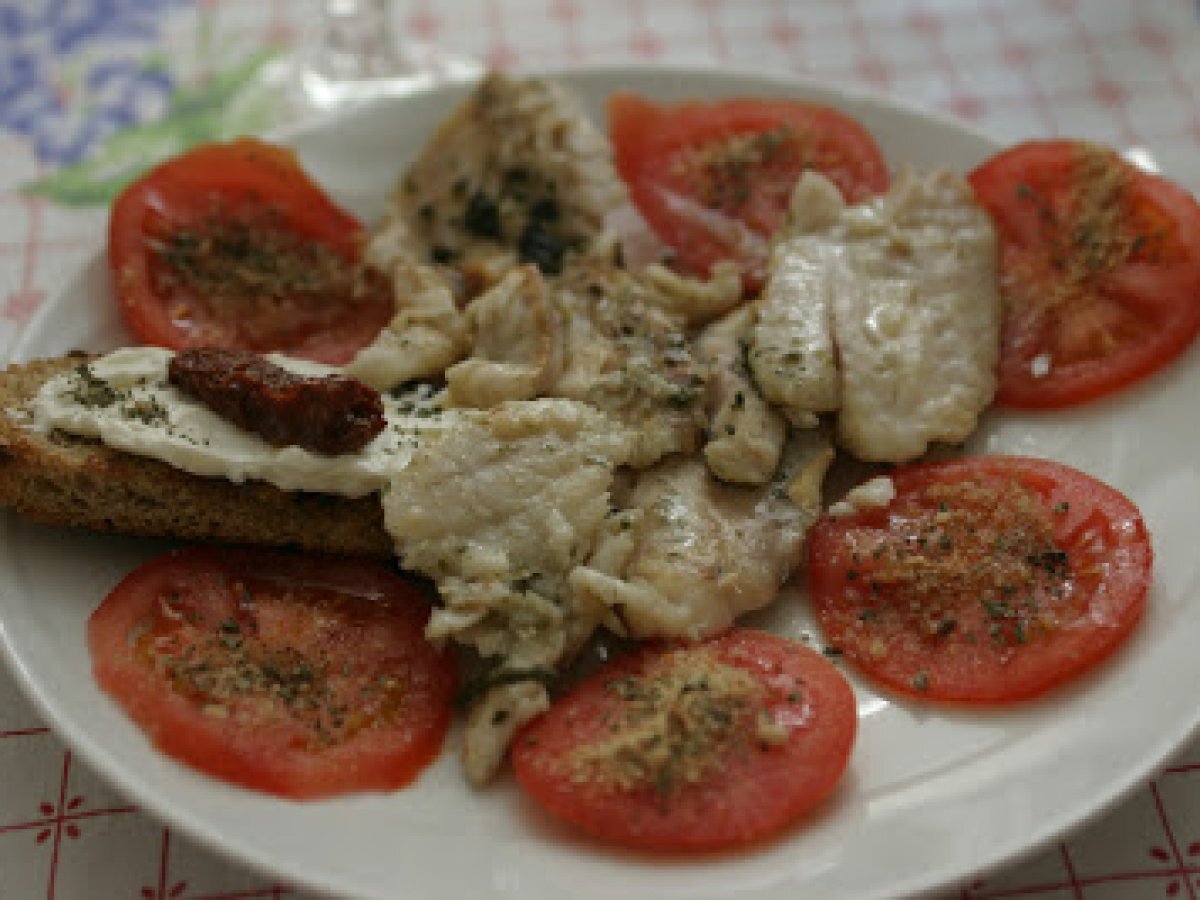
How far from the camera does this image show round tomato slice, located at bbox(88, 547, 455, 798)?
3.04 meters

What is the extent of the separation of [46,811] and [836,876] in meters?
2.00

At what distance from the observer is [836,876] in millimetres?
2770

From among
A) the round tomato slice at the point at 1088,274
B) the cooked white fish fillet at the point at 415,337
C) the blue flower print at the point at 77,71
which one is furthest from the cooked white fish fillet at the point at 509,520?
the blue flower print at the point at 77,71

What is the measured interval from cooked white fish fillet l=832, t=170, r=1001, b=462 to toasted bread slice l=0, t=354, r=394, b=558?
1434 millimetres

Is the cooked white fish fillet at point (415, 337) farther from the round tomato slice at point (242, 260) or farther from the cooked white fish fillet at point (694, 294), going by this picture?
the cooked white fish fillet at point (694, 294)

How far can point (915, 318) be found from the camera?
3910 mm

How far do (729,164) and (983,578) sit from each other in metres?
1.83

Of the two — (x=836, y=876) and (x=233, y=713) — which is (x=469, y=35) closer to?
(x=233, y=713)

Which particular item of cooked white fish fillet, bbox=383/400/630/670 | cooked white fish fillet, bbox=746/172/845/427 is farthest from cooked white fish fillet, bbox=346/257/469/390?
cooked white fish fillet, bbox=746/172/845/427

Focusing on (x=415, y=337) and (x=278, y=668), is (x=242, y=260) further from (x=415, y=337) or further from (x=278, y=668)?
(x=278, y=668)

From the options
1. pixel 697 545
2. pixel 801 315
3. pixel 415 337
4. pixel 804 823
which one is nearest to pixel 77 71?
pixel 415 337

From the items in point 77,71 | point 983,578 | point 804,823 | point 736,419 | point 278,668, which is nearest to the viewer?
point 804,823

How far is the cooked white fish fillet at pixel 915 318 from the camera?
377 centimetres

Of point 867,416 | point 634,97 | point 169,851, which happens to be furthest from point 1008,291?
point 169,851
